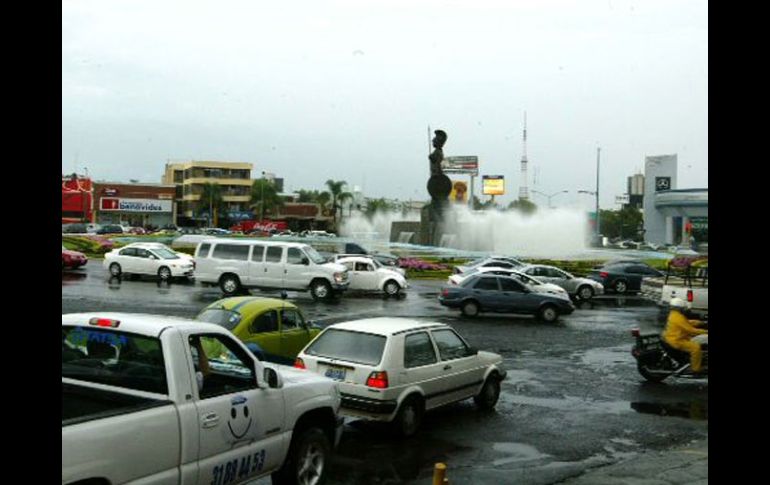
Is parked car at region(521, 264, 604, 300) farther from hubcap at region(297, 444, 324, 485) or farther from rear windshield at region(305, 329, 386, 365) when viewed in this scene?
hubcap at region(297, 444, 324, 485)

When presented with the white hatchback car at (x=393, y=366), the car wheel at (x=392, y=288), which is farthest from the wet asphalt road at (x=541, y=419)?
the car wheel at (x=392, y=288)

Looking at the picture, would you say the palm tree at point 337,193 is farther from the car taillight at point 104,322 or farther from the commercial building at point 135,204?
the car taillight at point 104,322

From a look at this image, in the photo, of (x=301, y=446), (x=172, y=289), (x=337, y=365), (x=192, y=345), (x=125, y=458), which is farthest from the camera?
(x=172, y=289)

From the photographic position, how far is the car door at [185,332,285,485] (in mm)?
5551

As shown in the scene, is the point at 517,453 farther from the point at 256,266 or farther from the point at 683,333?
the point at 256,266

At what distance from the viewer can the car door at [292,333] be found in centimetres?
1250

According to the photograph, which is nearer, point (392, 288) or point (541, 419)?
point (541, 419)

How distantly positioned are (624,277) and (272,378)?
96.7 feet

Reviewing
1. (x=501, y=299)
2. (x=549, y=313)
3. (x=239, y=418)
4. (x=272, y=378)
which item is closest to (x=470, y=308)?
(x=501, y=299)

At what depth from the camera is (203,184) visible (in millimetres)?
97000

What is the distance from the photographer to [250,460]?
600 centimetres
